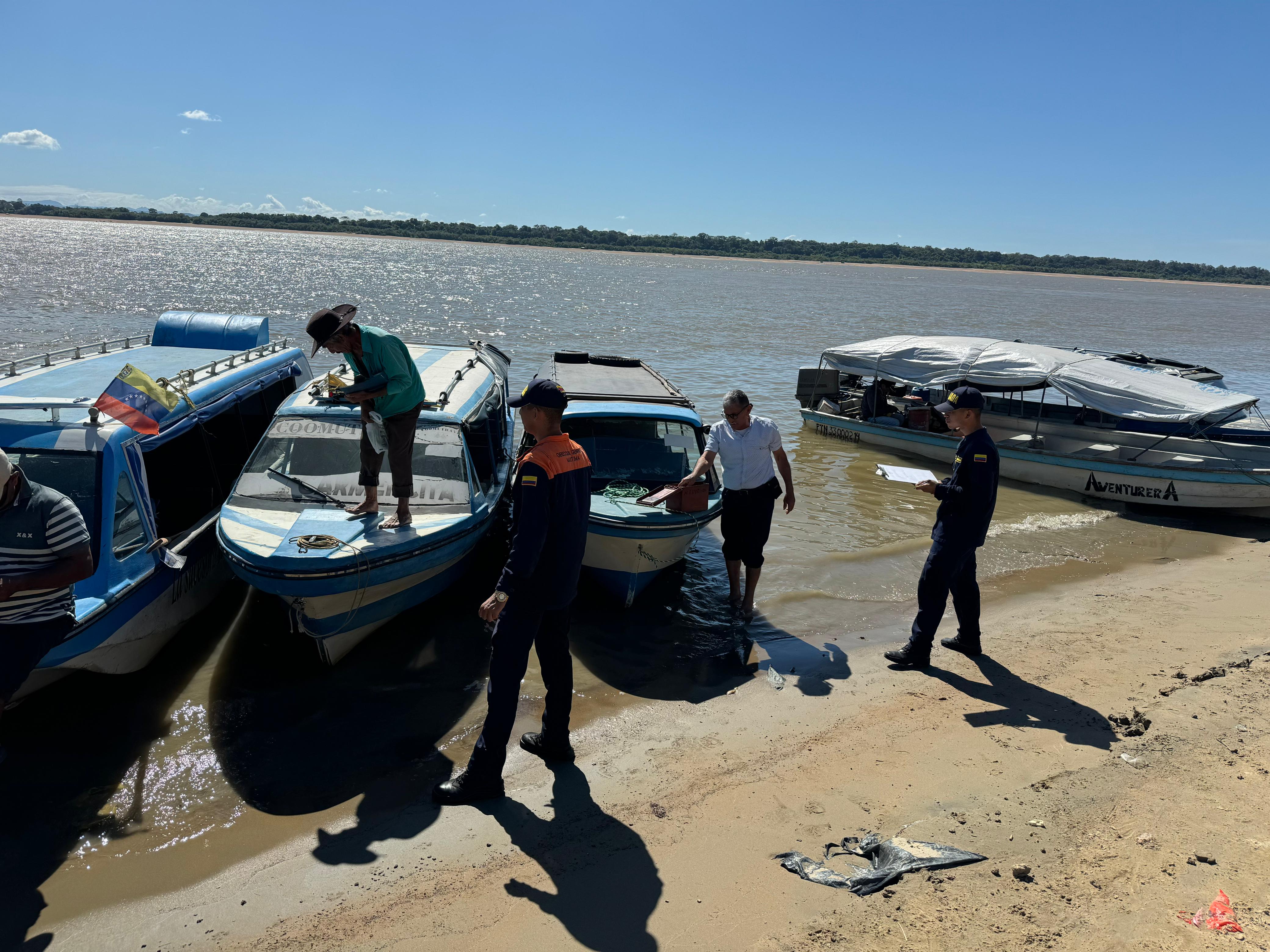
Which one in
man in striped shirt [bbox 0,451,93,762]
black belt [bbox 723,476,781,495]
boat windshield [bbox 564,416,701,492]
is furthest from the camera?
boat windshield [bbox 564,416,701,492]

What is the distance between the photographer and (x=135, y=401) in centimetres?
652

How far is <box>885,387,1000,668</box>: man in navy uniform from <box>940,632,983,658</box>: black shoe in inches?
1.1

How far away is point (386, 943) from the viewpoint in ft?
13.0

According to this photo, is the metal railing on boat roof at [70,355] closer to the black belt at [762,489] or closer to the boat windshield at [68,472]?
the boat windshield at [68,472]

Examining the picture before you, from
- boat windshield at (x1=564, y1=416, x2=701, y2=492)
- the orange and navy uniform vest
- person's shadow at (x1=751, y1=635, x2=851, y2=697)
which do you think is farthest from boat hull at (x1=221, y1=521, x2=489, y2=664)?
person's shadow at (x1=751, y1=635, x2=851, y2=697)

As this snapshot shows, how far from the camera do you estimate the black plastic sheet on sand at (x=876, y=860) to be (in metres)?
4.17

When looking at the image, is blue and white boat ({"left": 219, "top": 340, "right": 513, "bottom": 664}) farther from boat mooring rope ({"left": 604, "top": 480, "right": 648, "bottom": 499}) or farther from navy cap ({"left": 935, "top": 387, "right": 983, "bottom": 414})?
navy cap ({"left": 935, "top": 387, "right": 983, "bottom": 414})

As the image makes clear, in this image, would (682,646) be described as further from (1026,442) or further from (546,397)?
(1026,442)

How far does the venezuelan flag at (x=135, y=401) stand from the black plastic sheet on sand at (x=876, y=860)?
578cm

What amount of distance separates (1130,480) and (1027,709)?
9393 mm

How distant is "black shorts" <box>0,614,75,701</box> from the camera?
173 inches

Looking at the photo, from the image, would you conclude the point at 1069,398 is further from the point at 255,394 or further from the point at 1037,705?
the point at 255,394

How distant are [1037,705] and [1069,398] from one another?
10.1m

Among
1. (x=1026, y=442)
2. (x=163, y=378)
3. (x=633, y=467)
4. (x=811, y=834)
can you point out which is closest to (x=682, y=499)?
(x=633, y=467)
